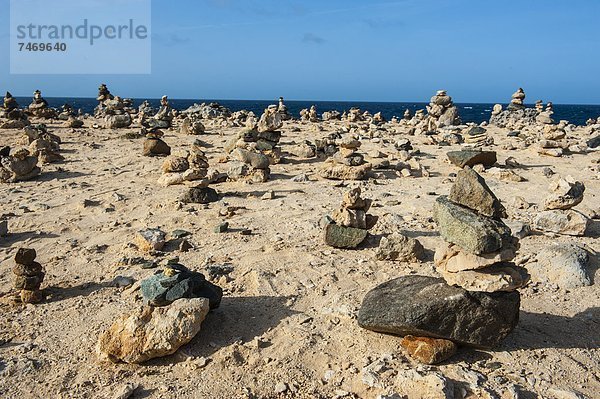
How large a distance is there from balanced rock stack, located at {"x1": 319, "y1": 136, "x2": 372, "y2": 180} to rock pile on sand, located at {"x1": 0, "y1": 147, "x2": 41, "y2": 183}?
28.0 feet

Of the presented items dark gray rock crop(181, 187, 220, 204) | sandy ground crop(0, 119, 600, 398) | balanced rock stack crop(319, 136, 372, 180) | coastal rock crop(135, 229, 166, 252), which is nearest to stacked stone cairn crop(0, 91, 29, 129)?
sandy ground crop(0, 119, 600, 398)

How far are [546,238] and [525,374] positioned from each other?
4378mm

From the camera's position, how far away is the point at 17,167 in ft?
43.8

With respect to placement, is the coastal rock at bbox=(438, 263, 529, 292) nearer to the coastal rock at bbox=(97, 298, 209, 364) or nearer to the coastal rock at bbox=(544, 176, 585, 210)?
the coastal rock at bbox=(97, 298, 209, 364)

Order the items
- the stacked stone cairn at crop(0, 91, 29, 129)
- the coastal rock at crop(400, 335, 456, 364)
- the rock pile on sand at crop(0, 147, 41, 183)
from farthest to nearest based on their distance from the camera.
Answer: the stacked stone cairn at crop(0, 91, 29, 129) → the rock pile on sand at crop(0, 147, 41, 183) → the coastal rock at crop(400, 335, 456, 364)

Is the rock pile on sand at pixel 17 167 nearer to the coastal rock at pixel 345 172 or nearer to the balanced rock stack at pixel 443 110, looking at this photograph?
the coastal rock at pixel 345 172

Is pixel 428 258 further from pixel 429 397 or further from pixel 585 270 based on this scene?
pixel 429 397

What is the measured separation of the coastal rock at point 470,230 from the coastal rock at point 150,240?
4.99 m

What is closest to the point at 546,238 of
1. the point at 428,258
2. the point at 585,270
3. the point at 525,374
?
the point at 585,270

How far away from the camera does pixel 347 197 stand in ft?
27.1

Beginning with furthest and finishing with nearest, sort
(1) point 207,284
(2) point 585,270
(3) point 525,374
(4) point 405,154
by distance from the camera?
(4) point 405,154 < (2) point 585,270 < (1) point 207,284 < (3) point 525,374

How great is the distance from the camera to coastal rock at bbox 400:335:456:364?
4964 mm

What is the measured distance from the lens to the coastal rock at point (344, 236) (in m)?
8.09

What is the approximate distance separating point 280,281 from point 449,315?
2.69 meters
